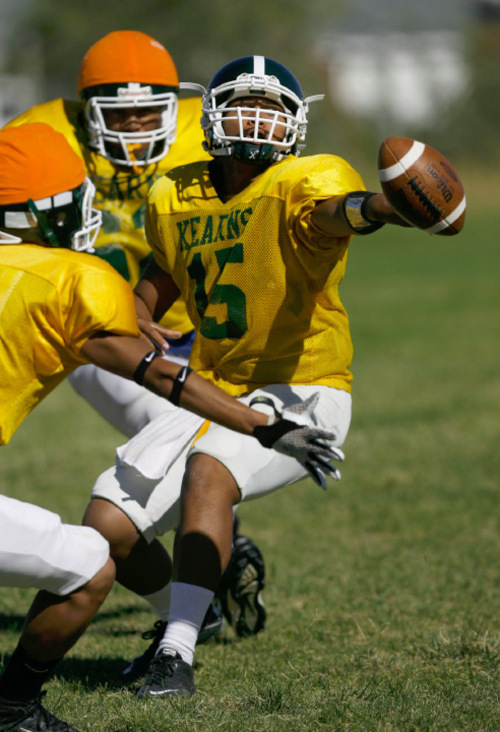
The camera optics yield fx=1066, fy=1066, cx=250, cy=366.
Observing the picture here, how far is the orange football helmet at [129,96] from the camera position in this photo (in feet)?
15.7

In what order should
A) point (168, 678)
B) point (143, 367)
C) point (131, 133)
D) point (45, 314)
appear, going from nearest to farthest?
point (45, 314) → point (143, 367) → point (168, 678) → point (131, 133)

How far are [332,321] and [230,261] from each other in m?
0.44

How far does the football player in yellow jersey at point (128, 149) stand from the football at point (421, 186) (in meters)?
1.65

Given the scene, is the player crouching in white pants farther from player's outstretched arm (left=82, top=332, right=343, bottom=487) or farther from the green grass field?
player's outstretched arm (left=82, top=332, right=343, bottom=487)

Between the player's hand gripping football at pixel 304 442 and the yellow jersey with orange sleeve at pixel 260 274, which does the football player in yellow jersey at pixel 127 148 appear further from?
the player's hand gripping football at pixel 304 442

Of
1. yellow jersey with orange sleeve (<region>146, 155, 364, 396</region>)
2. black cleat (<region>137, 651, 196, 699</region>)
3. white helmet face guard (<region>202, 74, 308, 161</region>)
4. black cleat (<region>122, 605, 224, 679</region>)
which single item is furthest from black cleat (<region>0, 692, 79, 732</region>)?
white helmet face guard (<region>202, 74, 308, 161</region>)

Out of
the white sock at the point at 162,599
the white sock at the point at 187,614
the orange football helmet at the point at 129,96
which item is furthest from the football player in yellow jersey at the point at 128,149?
the white sock at the point at 187,614

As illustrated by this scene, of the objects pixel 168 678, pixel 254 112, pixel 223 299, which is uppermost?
pixel 254 112

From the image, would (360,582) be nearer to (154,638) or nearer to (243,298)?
(154,638)

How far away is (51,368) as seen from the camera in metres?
3.17

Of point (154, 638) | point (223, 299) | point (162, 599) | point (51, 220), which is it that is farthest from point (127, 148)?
point (154, 638)

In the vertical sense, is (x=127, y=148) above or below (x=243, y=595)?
above

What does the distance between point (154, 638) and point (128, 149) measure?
6.98 feet

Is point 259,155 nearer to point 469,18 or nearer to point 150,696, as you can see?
point 150,696
